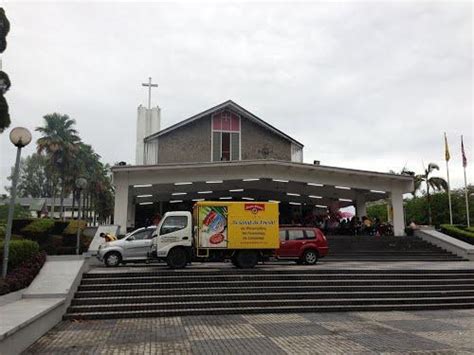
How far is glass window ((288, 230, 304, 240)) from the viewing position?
59.5 feet

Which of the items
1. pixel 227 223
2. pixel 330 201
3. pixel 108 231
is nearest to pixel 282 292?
pixel 227 223

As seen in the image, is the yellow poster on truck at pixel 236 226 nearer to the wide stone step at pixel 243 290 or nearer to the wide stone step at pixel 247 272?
the wide stone step at pixel 247 272

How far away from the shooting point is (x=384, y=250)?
23312 mm

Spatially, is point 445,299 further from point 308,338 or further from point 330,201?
point 330,201

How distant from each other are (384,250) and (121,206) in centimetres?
1375

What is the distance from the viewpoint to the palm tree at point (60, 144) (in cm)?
4694

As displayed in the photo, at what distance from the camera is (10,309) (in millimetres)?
8328

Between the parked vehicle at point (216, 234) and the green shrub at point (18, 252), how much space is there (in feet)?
12.8

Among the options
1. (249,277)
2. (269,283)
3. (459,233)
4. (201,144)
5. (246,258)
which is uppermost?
(201,144)

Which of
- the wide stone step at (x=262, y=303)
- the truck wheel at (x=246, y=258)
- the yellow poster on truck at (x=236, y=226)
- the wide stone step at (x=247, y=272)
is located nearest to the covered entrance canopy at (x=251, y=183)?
the yellow poster on truck at (x=236, y=226)

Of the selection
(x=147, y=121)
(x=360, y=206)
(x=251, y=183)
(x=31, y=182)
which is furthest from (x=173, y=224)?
(x=31, y=182)

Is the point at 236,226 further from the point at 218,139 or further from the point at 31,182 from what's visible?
the point at 31,182

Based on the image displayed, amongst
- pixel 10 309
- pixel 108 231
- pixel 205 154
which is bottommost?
pixel 10 309

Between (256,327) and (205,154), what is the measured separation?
A: 21.7m
